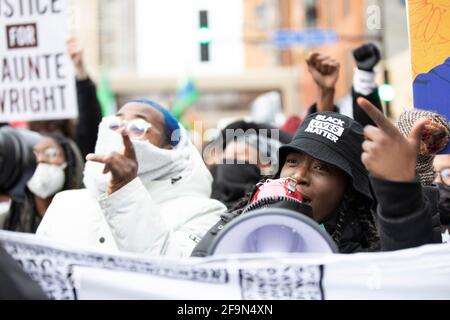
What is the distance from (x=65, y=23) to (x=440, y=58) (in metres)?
1.91

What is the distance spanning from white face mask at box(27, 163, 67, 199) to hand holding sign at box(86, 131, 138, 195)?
1667 mm

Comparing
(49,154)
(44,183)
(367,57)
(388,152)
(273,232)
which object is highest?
(367,57)

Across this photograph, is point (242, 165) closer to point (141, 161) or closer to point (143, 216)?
point (141, 161)

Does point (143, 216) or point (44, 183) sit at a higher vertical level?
point (143, 216)

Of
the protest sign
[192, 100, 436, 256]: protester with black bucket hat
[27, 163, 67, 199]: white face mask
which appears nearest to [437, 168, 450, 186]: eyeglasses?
[192, 100, 436, 256]: protester with black bucket hat

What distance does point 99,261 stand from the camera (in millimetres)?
1952

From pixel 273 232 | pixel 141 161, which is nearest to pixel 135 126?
pixel 141 161

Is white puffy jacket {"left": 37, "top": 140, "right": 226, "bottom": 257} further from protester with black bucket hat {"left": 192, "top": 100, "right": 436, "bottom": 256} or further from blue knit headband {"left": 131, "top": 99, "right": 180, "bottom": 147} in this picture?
protester with black bucket hat {"left": 192, "top": 100, "right": 436, "bottom": 256}

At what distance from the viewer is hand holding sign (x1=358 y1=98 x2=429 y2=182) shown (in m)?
1.92

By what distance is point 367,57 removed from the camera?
141 inches

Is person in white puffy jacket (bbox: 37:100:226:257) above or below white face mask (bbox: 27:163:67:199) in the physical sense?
above

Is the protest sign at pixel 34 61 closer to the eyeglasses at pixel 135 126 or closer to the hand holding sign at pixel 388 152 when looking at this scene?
the eyeglasses at pixel 135 126

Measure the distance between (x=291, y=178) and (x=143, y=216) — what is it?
0.56 m

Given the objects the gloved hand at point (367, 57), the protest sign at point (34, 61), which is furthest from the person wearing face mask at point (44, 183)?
the gloved hand at point (367, 57)
